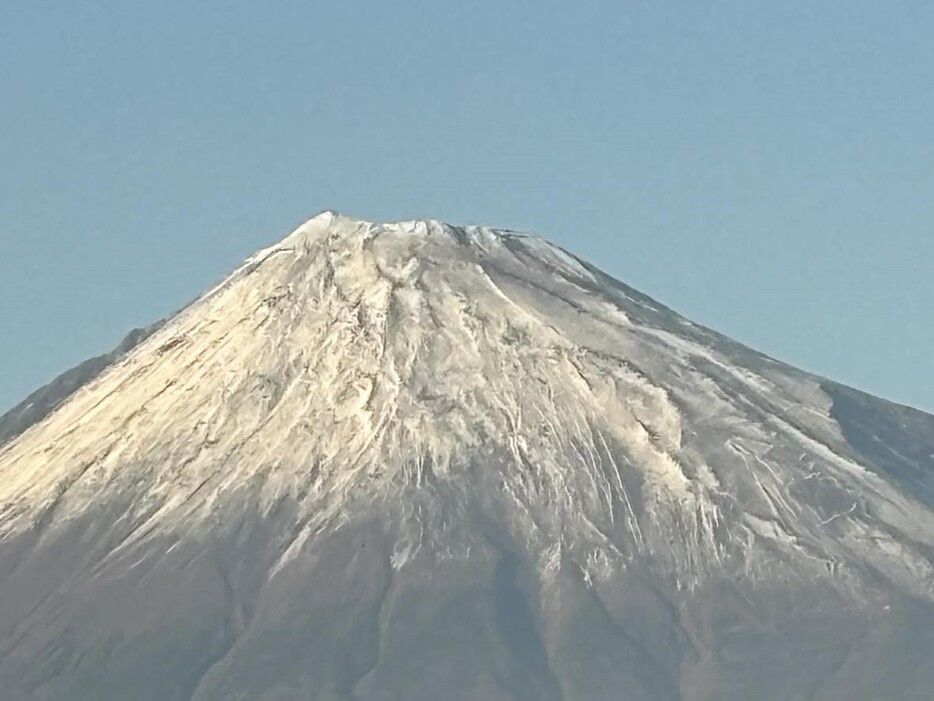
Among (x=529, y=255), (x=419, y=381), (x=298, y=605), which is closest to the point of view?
(x=298, y=605)

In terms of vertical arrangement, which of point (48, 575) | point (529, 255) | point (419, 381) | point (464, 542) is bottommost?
point (48, 575)

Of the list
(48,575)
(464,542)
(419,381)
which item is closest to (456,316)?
(419,381)

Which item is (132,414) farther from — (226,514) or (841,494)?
(841,494)

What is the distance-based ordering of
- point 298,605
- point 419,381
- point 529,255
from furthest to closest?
point 529,255, point 419,381, point 298,605

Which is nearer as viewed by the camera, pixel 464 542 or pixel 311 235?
pixel 464 542

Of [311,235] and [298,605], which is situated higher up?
[311,235]

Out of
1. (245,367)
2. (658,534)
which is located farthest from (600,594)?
(245,367)
